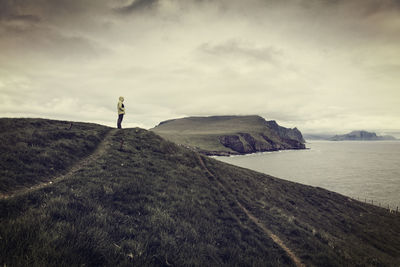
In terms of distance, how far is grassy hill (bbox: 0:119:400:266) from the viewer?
7.52 metres

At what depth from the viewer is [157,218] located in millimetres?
12148

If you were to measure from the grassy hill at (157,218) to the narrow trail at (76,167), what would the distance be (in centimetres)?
13

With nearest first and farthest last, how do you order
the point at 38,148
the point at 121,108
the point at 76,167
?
the point at 76,167 < the point at 38,148 < the point at 121,108

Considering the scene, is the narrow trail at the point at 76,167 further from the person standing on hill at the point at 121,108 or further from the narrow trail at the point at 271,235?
the narrow trail at the point at 271,235

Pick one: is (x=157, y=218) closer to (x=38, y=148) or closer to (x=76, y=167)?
(x=76, y=167)

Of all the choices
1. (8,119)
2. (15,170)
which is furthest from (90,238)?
(8,119)

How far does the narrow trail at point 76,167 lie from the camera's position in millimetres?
10849

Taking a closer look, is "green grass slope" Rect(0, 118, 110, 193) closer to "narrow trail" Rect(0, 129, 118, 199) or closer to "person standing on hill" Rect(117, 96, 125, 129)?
"narrow trail" Rect(0, 129, 118, 199)

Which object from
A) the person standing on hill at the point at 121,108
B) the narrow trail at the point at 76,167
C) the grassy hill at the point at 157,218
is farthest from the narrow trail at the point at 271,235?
the person standing on hill at the point at 121,108

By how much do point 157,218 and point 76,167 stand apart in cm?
961

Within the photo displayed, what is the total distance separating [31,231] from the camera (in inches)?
275

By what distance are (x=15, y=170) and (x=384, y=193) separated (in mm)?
77893

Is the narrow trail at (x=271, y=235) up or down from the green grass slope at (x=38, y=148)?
down

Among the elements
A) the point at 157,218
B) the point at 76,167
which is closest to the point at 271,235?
the point at 157,218
